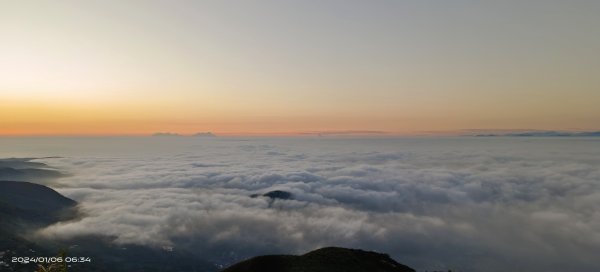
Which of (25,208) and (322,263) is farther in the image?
(25,208)

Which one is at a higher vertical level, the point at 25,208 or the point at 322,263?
the point at 322,263

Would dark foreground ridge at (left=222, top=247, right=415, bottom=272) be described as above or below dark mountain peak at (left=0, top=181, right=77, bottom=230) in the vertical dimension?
above

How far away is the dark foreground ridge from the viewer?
54.1m

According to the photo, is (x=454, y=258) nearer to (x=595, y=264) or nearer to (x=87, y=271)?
(x=595, y=264)

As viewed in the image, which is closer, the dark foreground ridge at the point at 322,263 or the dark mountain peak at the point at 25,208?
the dark foreground ridge at the point at 322,263

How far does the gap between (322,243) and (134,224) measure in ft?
339

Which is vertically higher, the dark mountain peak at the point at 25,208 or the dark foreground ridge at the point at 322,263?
the dark foreground ridge at the point at 322,263

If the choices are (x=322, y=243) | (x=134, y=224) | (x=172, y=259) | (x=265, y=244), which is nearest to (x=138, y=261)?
(x=172, y=259)

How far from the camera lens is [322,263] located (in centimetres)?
5562

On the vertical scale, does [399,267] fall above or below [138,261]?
above

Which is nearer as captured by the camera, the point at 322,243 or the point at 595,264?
the point at 595,264

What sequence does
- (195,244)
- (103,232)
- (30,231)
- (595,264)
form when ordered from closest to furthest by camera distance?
(30,231) → (595,264) → (103,232) → (195,244)

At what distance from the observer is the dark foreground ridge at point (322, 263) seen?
5406 centimetres

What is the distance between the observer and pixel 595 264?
554 feet
